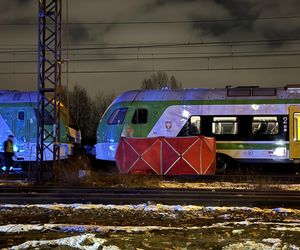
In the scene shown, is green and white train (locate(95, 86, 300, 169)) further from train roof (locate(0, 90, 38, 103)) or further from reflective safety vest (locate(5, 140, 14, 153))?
train roof (locate(0, 90, 38, 103))

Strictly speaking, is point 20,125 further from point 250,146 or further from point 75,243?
point 75,243

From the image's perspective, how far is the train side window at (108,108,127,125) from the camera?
22.4 metres

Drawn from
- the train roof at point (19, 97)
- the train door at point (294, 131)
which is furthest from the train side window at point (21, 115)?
the train door at point (294, 131)

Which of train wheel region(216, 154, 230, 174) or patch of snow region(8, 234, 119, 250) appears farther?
train wheel region(216, 154, 230, 174)

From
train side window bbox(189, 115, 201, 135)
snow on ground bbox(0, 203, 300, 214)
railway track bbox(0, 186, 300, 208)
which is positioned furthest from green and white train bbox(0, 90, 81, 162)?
snow on ground bbox(0, 203, 300, 214)

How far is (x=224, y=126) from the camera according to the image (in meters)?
21.2

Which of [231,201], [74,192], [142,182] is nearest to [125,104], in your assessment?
[142,182]

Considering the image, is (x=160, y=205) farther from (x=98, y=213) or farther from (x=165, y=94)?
(x=165, y=94)

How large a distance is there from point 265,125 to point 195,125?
9.49 feet

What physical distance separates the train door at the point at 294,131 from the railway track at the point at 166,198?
7424mm

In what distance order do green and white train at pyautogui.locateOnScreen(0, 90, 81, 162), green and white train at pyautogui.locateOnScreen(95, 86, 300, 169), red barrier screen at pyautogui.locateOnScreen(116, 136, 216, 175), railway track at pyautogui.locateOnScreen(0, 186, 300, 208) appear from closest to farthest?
railway track at pyautogui.locateOnScreen(0, 186, 300, 208) < red barrier screen at pyautogui.locateOnScreen(116, 136, 216, 175) < green and white train at pyautogui.locateOnScreen(95, 86, 300, 169) < green and white train at pyautogui.locateOnScreen(0, 90, 81, 162)

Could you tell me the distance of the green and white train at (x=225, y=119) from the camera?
20844 mm

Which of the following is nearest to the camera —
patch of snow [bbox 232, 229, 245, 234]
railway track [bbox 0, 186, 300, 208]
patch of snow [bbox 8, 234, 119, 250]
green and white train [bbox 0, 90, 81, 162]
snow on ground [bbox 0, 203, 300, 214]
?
patch of snow [bbox 8, 234, 119, 250]

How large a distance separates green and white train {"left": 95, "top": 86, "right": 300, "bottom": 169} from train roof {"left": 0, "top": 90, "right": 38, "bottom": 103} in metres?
4.84
